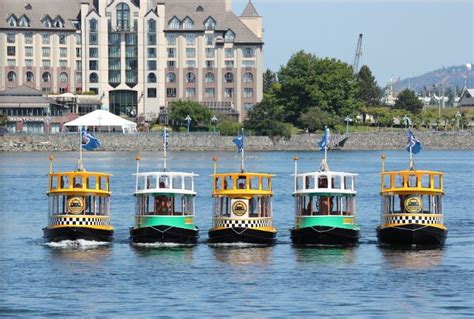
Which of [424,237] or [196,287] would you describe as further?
[424,237]

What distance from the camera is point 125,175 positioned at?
472 ft

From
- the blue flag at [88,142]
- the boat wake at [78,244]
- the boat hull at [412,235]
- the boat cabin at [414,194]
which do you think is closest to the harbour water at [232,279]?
the boat wake at [78,244]

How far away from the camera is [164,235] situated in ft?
229

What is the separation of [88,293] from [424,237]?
19304 mm

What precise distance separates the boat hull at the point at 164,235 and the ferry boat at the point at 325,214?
16.0 ft

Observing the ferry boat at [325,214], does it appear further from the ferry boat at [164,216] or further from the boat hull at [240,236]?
the ferry boat at [164,216]

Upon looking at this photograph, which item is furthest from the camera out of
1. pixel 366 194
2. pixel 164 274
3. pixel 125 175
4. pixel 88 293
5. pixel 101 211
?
pixel 125 175

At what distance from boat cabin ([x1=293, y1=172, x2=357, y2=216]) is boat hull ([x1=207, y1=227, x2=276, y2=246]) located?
1.95 m

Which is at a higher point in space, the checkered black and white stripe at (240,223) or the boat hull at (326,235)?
the checkered black and white stripe at (240,223)

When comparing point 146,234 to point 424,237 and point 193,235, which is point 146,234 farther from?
point 424,237

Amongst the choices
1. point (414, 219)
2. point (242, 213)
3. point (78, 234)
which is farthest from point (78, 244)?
point (414, 219)

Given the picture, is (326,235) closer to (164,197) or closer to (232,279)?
(164,197)

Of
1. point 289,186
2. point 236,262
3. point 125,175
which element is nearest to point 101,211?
point 236,262

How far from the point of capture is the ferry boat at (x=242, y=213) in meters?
69.2
